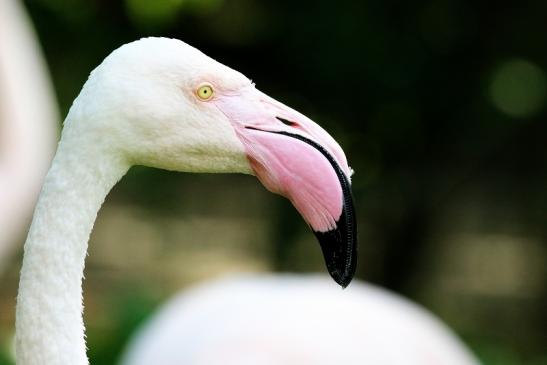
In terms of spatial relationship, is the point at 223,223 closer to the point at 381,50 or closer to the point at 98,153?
the point at 381,50

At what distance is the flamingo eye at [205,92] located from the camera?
1.48 m

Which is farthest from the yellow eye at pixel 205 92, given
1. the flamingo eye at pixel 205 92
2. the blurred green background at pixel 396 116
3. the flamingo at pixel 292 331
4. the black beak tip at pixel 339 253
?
the blurred green background at pixel 396 116

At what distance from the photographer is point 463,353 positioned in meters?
5.11

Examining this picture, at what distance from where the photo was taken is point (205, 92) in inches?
58.5

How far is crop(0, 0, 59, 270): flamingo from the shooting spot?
4.48 m

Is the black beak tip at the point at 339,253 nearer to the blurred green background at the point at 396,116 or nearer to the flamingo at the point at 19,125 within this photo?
the flamingo at the point at 19,125

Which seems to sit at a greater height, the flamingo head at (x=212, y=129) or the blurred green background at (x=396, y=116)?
the flamingo head at (x=212, y=129)

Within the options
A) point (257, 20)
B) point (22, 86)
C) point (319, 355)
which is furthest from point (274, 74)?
point (319, 355)

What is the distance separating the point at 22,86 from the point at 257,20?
259cm

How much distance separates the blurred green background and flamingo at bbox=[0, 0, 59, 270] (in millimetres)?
1323

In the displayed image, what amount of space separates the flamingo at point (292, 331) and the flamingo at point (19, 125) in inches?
32.4

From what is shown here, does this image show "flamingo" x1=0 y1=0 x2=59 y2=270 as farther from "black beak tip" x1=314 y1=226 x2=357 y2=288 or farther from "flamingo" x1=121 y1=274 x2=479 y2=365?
"black beak tip" x1=314 y1=226 x2=357 y2=288

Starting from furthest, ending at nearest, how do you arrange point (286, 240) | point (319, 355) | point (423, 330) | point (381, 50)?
point (286, 240), point (381, 50), point (423, 330), point (319, 355)

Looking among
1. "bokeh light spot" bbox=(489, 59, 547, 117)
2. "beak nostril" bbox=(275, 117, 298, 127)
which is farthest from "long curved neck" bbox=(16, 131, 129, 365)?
"bokeh light spot" bbox=(489, 59, 547, 117)
